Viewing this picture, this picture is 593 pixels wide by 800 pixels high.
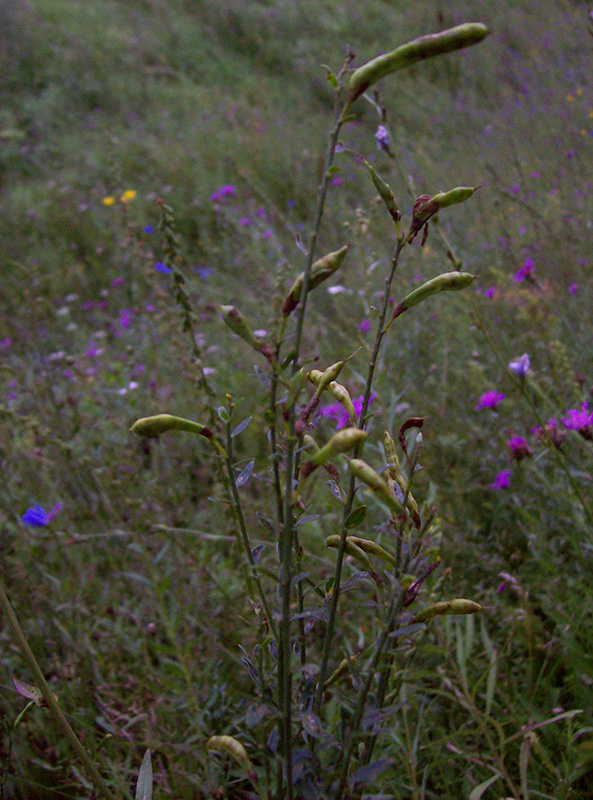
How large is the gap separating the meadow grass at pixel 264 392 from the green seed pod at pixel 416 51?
21 cm

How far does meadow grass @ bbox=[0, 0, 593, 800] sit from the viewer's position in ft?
3.71

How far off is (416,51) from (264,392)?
7.09 ft

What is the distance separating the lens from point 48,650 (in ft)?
4.99

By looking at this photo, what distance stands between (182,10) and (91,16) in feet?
4.72

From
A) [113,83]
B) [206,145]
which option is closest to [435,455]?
[206,145]

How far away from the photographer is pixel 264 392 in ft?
8.70

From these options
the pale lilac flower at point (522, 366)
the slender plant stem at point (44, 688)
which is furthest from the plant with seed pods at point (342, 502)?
the pale lilac flower at point (522, 366)

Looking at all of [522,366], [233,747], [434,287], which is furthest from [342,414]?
[233,747]

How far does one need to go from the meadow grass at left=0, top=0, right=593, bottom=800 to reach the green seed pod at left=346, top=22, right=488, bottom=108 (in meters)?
0.21

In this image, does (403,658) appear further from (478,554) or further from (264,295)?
(264,295)

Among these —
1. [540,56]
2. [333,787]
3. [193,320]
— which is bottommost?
[333,787]

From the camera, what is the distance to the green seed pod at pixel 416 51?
0.51m

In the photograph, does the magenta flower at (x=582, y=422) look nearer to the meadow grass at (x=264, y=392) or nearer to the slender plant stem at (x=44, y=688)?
the meadow grass at (x=264, y=392)

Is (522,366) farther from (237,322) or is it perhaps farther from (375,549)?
(237,322)
